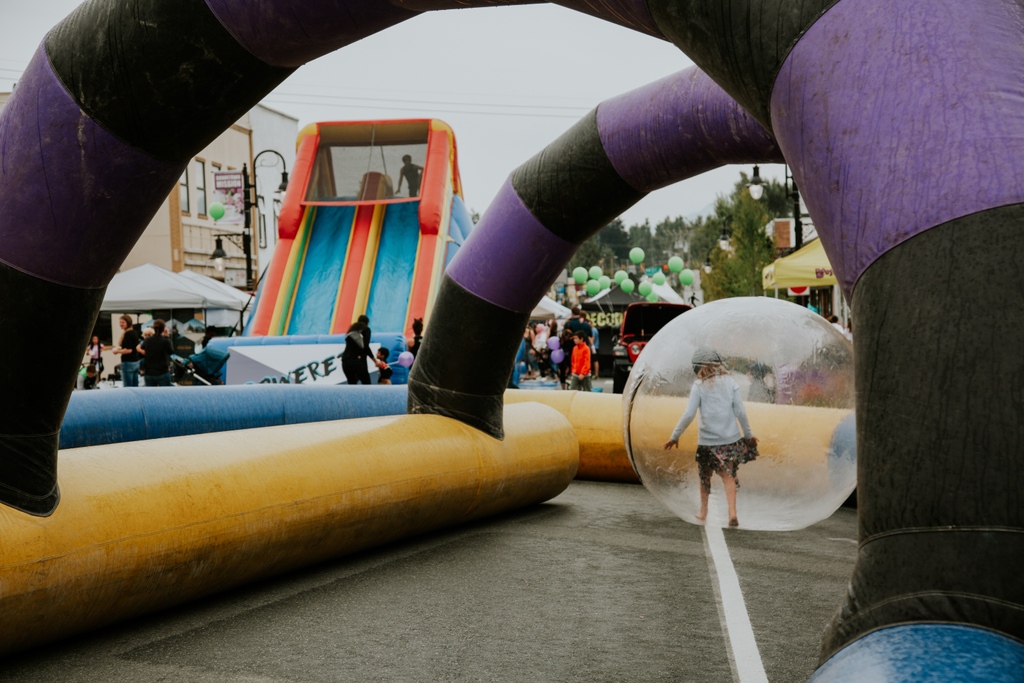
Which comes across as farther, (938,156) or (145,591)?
(145,591)

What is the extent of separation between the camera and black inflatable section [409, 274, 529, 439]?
818cm

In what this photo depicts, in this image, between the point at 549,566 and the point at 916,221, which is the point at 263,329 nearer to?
the point at 549,566

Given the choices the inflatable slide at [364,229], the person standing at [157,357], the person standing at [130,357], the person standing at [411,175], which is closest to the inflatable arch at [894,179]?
the person standing at [157,357]

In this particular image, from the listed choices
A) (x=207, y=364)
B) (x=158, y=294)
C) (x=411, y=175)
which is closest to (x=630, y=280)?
(x=411, y=175)

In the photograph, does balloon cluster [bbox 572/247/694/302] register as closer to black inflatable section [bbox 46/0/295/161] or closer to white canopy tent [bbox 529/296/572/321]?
white canopy tent [bbox 529/296/572/321]

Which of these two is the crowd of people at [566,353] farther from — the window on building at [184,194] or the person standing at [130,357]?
the window on building at [184,194]

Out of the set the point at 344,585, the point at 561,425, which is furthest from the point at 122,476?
the point at 561,425

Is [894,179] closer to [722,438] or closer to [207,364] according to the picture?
[722,438]

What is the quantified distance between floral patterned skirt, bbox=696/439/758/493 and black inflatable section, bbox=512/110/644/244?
2.17 m

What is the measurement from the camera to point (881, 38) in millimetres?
2707

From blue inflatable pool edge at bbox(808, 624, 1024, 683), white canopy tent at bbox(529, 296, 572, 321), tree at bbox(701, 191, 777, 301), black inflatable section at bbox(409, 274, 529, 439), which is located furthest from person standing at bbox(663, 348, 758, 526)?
tree at bbox(701, 191, 777, 301)

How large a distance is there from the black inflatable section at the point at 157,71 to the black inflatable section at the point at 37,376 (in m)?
0.88

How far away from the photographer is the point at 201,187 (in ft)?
119

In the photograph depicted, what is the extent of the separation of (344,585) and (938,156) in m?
4.52
